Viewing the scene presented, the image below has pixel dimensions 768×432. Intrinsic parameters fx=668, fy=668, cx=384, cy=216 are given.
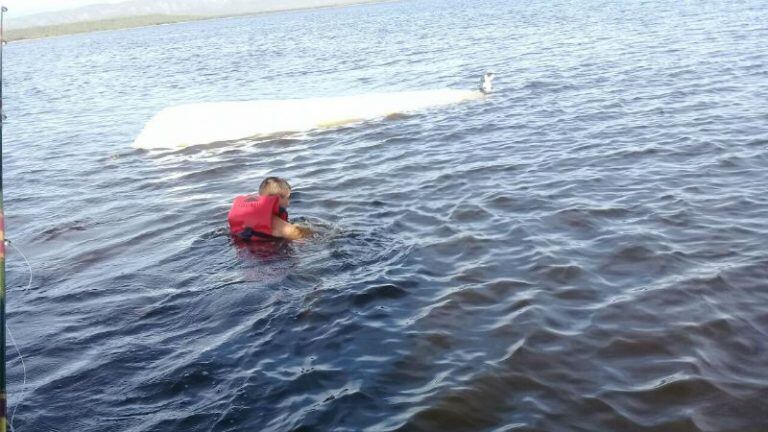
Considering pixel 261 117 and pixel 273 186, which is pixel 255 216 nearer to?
pixel 273 186

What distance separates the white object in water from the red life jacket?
756cm

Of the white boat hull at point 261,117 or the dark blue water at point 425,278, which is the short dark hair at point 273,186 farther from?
the white boat hull at point 261,117

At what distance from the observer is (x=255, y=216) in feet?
27.3

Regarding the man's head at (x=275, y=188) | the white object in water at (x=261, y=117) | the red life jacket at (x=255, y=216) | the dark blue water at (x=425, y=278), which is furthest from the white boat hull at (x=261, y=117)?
the man's head at (x=275, y=188)

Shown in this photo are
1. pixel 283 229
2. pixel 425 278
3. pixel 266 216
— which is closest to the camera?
pixel 425 278

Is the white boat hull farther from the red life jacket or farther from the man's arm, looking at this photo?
the man's arm

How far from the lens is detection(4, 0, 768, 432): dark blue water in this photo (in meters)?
5.23

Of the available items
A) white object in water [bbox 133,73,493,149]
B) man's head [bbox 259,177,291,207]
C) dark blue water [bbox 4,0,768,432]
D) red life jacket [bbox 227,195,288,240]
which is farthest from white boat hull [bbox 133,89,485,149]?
man's head [bbox 259,177,291,207]

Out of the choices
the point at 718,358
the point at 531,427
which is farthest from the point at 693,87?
the point at 531,427

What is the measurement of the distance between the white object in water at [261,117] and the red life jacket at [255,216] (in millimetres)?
7562

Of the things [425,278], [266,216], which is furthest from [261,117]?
[425,278]

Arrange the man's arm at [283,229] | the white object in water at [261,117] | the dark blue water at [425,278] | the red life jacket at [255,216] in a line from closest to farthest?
the dark blue water at [425,278] < the red life jacket at [255,216] < the man's arm at [283,229] < the white object in water at [261,117]

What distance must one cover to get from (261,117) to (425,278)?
10.4 metres

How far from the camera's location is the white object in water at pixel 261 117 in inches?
624
